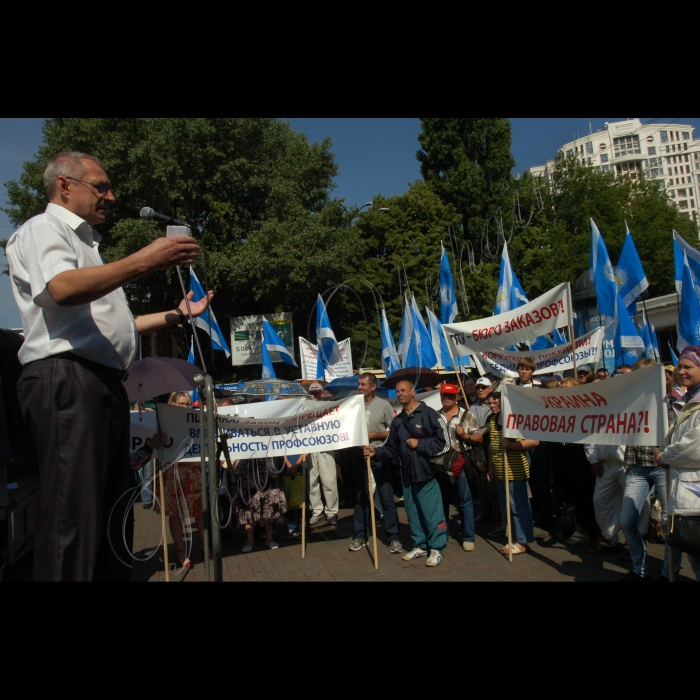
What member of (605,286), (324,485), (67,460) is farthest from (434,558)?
(605,286)

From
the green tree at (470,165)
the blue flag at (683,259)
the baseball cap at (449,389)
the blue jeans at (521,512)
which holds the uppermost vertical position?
the green tree at (470,165)

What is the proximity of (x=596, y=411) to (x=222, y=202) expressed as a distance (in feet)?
73.8

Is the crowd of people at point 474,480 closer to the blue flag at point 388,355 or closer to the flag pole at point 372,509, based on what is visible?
the flag pole at point 372,509

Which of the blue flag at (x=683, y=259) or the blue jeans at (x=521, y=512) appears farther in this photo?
the blue flag at (x=683, y=259)

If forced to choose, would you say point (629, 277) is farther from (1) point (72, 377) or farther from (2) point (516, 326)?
(1) point (72, 377)

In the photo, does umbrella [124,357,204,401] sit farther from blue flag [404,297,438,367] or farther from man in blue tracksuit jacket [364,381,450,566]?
blue flag [404,297,438,367]

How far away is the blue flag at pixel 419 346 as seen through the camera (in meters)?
14.6

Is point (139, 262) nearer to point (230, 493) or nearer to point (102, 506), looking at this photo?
point (102, 506)

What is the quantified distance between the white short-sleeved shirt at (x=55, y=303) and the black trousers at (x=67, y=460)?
0.06m

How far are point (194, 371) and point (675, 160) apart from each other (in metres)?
163

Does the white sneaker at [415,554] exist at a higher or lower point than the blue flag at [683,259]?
lower

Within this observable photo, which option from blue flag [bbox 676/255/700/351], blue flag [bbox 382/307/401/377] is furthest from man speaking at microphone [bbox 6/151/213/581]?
blue flag [bbox 382/307/401/377]

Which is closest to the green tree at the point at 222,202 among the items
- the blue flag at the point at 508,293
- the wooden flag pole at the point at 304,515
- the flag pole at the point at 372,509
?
the blue flag at the point at 508,293

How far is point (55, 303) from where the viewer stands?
7.06 ft
